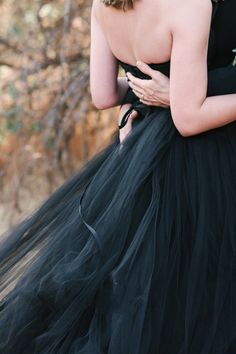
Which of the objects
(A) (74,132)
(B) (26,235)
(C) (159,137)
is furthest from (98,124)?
(C) (159,137)

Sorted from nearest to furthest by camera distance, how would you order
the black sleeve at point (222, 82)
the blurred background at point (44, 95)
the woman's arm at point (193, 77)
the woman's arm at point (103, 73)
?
the woman's arm at point (193, 77)
the black sleeve at point (222, 82)
the woman's arm at point (103, 73)
the blurred background at point (44, 95)

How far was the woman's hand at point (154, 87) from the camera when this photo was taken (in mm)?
1838

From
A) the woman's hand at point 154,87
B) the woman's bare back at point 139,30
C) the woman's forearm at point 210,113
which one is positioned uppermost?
the woman's bare back at point 139,30

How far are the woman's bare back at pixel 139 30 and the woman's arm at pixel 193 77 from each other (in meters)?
0.04

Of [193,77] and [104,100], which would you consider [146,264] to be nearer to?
[193,77]

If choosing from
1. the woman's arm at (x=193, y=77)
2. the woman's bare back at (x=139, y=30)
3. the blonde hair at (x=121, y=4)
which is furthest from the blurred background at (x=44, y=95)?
the woman's arm at (x=193, y=77)

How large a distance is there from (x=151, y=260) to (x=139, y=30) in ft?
1.72

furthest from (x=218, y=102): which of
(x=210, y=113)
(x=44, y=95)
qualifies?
(x=44, y=95)

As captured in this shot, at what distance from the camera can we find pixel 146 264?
5.72ft

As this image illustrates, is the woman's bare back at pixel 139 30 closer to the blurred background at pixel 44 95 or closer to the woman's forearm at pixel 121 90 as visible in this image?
the woman's forearm at pixel 121 90

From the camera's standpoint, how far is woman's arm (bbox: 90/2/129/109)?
2.02 metres

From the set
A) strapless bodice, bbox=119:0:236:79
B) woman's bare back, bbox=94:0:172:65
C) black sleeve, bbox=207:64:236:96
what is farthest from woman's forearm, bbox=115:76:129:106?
black sleeve, bbox=207:64:236:96

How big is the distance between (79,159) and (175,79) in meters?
2.98

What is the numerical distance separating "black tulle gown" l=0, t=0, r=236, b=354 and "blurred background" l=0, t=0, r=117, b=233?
82.5 inches
